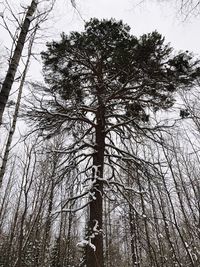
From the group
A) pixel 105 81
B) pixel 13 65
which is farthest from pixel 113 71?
pixel 13 65

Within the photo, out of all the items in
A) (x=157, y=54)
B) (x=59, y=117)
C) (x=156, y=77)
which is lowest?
(x=59, y=117)

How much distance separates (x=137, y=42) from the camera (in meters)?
6.03

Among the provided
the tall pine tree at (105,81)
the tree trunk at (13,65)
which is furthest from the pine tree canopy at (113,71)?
the tree trunk at (13,65)

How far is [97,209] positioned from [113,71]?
13.1 ft

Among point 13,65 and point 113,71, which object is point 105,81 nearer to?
point 113,71

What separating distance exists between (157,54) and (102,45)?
5.46ft

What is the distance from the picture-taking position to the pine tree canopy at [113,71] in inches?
236

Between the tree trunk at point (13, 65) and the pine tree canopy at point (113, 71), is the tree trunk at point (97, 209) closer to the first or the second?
the pine tree canopy at point (113, 71)

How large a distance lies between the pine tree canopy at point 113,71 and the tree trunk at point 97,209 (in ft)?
1.81

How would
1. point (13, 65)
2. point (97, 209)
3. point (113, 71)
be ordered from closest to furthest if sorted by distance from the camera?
point (13, 65)
point (97, 209)
point (113, 71)

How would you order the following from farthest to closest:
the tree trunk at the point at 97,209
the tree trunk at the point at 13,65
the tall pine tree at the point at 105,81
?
the tall pine tree at the point at 105,81, the tree trunk at the point at 97,209, the tree trunk at the point at 13,65

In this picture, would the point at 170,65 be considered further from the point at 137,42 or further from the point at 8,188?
the point at 8,188

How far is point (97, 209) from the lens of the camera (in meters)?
5.30

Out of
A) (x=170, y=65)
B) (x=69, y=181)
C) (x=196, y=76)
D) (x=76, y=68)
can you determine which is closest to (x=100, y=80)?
(x=76, y=68)
